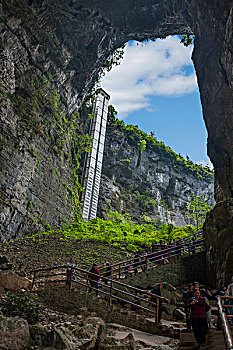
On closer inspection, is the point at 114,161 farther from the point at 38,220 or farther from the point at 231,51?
the point at 231,51

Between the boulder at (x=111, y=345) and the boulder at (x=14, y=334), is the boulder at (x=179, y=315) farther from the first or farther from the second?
the boulder at (x=14, y=334)

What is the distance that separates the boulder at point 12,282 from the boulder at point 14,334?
358 centimetres

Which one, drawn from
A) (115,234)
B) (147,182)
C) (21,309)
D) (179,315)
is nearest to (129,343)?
(21,309)

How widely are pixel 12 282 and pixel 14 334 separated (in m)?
4.11

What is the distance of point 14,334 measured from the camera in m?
4.86

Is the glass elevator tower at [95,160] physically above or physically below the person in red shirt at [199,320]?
above

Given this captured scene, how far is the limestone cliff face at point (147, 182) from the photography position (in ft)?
102

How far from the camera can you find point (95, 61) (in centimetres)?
2569

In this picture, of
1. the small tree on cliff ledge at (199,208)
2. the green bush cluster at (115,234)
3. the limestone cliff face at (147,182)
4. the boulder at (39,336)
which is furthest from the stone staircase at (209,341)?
the limestone cliff face at (147,182)

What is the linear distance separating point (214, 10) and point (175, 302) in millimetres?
15048

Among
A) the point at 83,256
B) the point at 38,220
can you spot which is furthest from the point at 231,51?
the point at 38,220

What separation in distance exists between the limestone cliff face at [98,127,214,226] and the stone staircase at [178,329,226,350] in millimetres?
22376

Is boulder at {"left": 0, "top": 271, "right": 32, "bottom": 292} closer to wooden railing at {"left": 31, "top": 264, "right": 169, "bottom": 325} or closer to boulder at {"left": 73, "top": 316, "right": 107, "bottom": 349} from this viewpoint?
wooden railing at {"left": 31, "top": 264, "right": 169, "bottom": 325}

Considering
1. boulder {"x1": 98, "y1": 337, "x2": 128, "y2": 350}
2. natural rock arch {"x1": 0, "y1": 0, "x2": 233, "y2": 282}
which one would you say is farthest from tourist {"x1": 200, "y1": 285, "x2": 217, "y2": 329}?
natural rock arch {"x1": 0, "y1": 0, "x2": 233, "y2": 282}
